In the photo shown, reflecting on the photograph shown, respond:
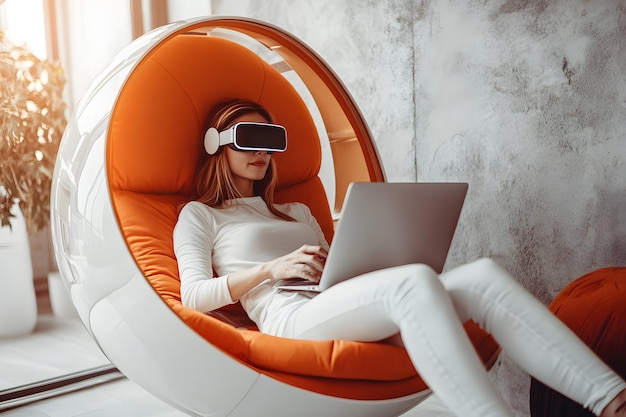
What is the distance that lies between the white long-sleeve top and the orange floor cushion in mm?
651

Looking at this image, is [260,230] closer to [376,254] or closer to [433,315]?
[376,254]

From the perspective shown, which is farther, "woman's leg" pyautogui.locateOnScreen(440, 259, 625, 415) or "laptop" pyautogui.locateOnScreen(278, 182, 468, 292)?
"laptop" pyautogui.locateOnScreen(278, 182, 468, 292)

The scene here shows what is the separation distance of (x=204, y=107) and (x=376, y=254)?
34.4 inches

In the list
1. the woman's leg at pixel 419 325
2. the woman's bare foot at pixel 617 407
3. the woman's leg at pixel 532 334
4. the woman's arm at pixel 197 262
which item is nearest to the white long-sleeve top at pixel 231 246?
the woman's arm at pixel 197 262

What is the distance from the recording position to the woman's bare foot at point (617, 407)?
1.22 meters

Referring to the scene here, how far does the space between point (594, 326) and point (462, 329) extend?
1.48 feet

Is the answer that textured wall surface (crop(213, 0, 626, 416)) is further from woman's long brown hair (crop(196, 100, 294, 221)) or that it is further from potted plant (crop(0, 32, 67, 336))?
potted plant (crop(0, 32, 67, 336))

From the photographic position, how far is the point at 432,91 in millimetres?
2305

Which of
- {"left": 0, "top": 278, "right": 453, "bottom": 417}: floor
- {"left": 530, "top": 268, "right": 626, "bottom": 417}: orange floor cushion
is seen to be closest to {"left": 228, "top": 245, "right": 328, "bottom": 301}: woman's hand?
{"left": 530, "top": 268, "right": 626, "bottom": 417}: orange floor cushion

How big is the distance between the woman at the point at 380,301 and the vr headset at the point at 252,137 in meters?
0.03

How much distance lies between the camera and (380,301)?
1.36 meters

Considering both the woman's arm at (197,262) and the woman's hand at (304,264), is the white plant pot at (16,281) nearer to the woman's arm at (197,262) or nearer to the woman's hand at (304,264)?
the woman's arm at (197,262)

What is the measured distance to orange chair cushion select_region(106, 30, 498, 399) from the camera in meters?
1.47

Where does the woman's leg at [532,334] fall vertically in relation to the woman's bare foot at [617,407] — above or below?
above
